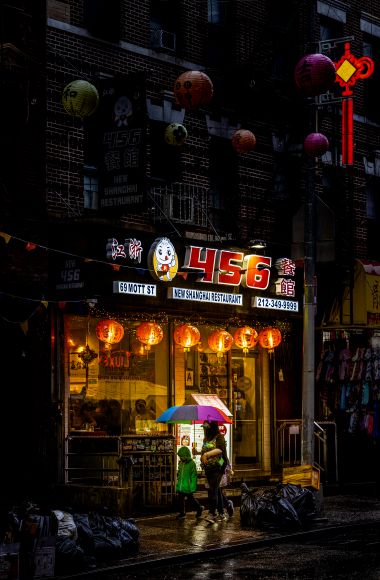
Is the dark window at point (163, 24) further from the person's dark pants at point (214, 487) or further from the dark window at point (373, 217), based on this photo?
the person's dark pants at point (214, 487)

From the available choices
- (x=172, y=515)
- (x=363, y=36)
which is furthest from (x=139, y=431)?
(x=363, y=36)

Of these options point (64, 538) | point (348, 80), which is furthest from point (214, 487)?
point (348, 80)

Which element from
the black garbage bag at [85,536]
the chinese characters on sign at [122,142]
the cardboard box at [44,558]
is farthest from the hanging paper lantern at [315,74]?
the cardboard box at [44,558]

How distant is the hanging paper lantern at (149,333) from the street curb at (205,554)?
4922mm

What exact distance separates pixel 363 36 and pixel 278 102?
5329 mm

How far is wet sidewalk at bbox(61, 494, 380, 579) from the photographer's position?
48.1 ft

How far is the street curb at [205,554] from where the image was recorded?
547 inches

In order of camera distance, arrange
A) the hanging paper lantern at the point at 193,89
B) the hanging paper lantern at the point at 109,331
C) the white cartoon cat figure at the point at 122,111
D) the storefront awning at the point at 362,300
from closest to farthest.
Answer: the hanging paper lantern at the point at 193,89 < the white cartoon cat figure at the point at 122,111 < the hanging paper lantern at the point at 109,331 < the storefront awning at the point at 362,300

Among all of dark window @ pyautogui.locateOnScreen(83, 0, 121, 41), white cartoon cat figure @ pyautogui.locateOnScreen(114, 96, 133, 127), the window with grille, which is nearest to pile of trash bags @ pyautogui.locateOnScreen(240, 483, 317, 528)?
the window with grille

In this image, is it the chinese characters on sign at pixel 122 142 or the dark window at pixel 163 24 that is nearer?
the chinese characters on sign at pixel 122 142

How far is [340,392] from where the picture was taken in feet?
76.5

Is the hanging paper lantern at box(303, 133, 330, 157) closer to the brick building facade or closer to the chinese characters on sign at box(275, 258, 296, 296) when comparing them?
the brick building facade

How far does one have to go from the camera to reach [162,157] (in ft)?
72.2

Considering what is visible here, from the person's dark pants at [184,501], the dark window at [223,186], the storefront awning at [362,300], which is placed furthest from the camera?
the storefront awning at [362,300]
